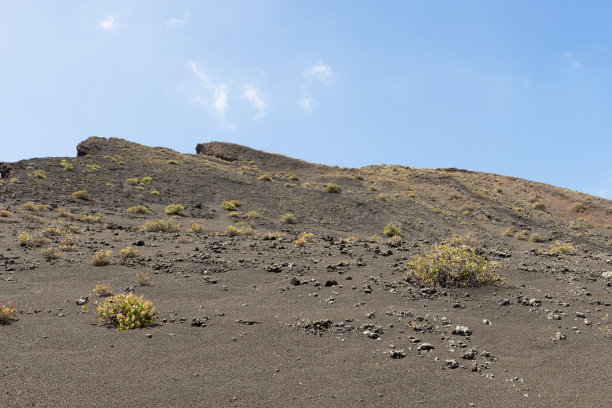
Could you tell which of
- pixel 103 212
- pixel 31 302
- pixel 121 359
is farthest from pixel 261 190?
pixel 121 359

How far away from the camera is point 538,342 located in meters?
6.74

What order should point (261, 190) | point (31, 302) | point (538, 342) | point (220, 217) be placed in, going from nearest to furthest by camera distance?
1. point (538, 342)
2. point (31, 302)
3. point (220, 217)
4. point (261, 190)

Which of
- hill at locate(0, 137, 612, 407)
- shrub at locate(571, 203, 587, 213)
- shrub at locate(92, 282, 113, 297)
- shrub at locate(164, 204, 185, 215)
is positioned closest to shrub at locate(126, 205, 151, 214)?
shrub at locate(164, 204, 185, 215)

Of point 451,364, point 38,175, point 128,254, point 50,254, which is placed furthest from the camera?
point 38,175

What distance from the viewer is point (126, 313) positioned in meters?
7.36

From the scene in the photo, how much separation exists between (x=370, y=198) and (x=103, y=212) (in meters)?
21.9

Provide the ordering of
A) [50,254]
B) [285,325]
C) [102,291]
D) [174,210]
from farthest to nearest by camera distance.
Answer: [174,210], [50,254], [102,291], [285,325]

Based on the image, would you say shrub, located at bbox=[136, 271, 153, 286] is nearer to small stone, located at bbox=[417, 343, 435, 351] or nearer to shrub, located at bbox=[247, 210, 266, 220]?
small stone, located at bbox=[417, 343, 435, 351]

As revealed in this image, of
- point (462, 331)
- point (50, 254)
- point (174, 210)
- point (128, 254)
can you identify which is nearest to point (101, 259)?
point (128, 254)

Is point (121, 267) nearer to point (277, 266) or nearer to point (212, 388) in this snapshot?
point (277, 266)

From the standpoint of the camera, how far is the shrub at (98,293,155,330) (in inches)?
280

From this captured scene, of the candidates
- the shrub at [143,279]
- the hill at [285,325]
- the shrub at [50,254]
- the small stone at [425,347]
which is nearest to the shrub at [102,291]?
the hill at [285,325]

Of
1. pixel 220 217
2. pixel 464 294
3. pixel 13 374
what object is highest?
pixel 220 217

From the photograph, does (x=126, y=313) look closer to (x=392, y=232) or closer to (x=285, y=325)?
(x=285, y=325)
